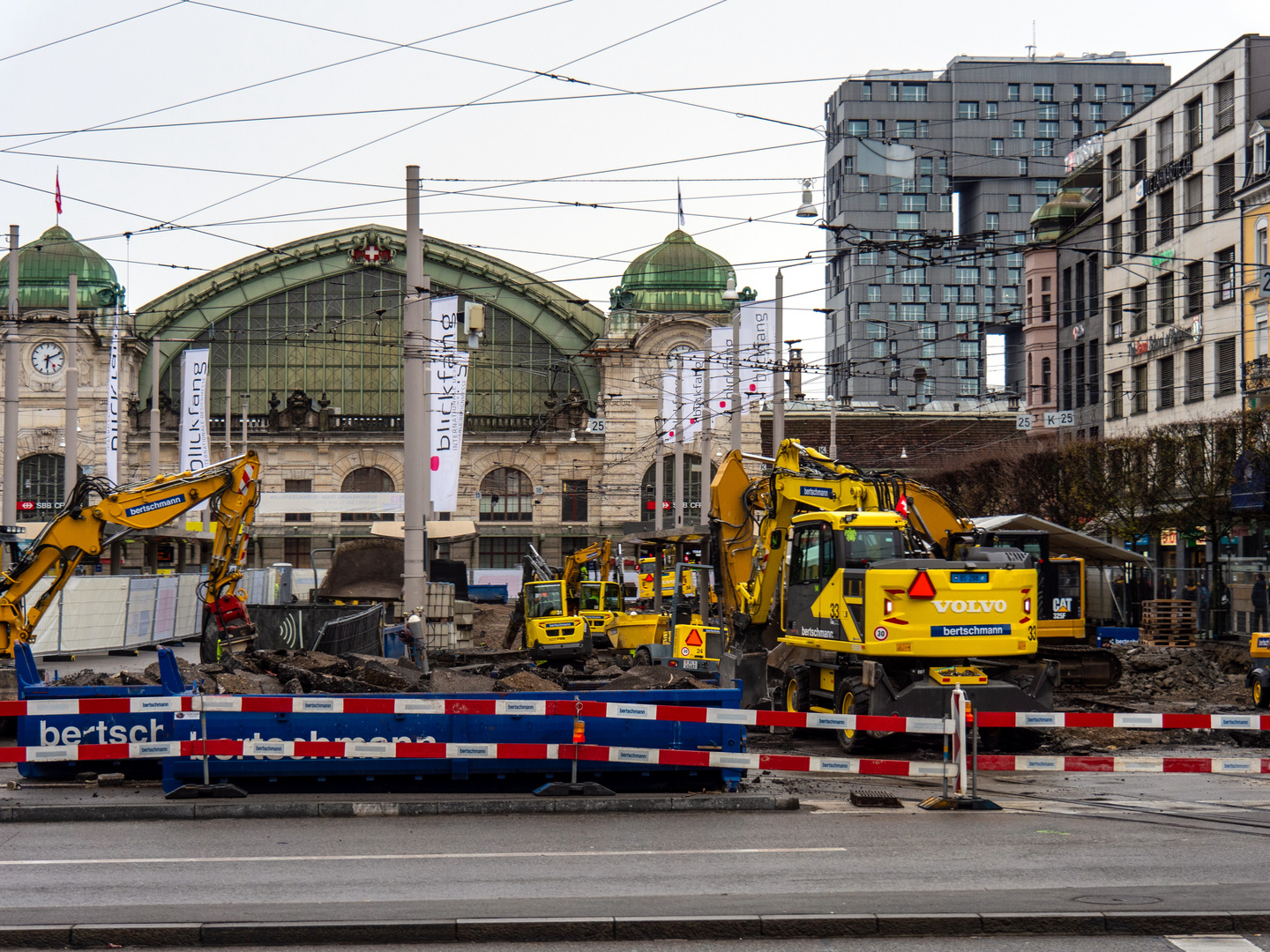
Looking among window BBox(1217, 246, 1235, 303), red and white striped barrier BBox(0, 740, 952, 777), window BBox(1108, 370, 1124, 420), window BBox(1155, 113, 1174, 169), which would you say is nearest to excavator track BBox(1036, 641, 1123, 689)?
red and white striped barrier BBox(0, 740, 952, 777)

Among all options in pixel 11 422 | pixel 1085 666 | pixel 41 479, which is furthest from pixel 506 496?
pixel 1085 666

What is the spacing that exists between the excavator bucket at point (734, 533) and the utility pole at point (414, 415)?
5.09m

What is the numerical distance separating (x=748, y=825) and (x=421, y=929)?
14.8 ft

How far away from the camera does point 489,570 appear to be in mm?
71812

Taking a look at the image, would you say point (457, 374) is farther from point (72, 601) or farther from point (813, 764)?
point (813, 764)

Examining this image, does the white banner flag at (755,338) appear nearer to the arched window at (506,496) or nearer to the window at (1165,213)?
the window at (1165,213)

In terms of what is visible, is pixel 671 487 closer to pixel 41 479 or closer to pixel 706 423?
pixel 706 423

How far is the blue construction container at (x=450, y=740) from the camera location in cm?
1312

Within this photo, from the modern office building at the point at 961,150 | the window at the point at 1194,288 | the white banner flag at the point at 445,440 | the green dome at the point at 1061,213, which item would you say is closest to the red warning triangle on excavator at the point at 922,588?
the white banner flag at the point at 445,440

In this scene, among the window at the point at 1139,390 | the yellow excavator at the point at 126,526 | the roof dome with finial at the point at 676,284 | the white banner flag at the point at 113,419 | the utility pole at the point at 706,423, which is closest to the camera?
the yellow excavator at the point at 126,526

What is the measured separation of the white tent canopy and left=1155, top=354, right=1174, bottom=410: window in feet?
61.3

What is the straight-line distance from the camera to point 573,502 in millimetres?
73062

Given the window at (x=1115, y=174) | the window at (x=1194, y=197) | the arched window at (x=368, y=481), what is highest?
the window at (x=1115, y=174)

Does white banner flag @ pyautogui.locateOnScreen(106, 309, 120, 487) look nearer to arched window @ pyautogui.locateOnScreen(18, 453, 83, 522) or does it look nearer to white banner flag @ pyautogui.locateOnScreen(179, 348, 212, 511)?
white banner flag @ pyautogui.locateOnScreen(179, 348, 212, 511)
